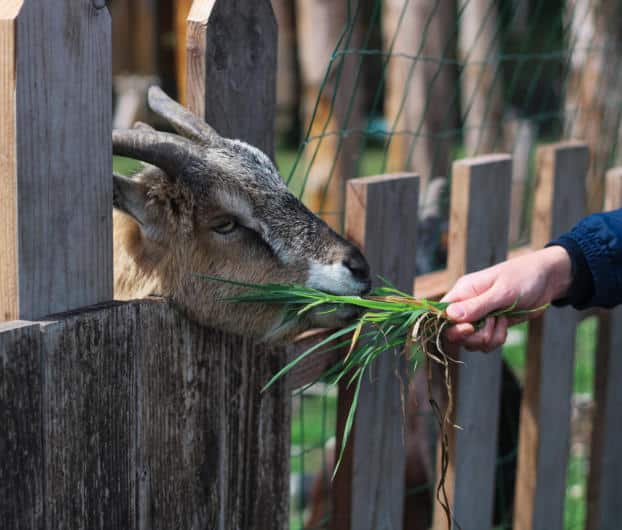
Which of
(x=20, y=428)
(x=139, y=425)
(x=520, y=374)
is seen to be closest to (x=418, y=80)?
(x=520, y=374)

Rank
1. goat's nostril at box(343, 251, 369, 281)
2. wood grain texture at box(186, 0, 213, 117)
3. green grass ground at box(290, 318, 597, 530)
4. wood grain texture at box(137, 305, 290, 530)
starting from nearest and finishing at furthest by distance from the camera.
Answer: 1. wood grain texture at box(137, 305, 290, 530)
2. wood grain texture at box(186, 0, 213, 117)
3. goat's nostril at box(343, 251, 369, 281)
4. green grass ground at box(290, 318, 597, 530)

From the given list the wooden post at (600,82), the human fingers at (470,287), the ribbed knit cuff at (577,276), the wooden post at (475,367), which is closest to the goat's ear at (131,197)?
the human fingers at (470,287)

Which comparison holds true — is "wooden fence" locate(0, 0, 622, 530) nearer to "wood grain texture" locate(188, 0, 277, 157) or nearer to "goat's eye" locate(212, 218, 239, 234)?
"wood grain texture" locate(188, 0, 277, 157)

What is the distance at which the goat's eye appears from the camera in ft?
8.39

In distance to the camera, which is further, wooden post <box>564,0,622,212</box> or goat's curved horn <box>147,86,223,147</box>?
wooden post <box>564,0,622,212</box>

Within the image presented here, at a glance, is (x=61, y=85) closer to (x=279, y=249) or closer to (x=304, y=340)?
(x=279, y=249)

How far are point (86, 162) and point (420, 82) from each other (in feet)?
20.9

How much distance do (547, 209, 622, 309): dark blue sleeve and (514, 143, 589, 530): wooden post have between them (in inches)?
21.6

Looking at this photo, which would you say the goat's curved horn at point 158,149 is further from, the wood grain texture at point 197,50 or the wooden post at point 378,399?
the wooden post at point 378,399

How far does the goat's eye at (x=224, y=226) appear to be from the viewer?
2.56m

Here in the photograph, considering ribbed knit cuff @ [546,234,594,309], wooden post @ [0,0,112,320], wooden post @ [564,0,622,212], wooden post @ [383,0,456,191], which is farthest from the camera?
wooden post @ [383,0,456,191]

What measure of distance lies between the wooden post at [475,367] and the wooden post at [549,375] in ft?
0.80

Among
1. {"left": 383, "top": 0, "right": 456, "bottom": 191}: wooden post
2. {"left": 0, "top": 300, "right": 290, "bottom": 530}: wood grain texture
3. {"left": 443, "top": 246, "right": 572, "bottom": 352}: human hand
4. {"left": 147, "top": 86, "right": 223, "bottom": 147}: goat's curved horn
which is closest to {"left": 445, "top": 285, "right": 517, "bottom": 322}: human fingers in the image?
{"left": 443, "top": 246, "right": 572, "bottom": 352}: human hand

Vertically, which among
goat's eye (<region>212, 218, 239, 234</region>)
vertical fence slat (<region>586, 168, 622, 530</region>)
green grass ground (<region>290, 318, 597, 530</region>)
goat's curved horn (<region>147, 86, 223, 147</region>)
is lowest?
green grass ground (<region>290, 318, 597, 530</region>)
